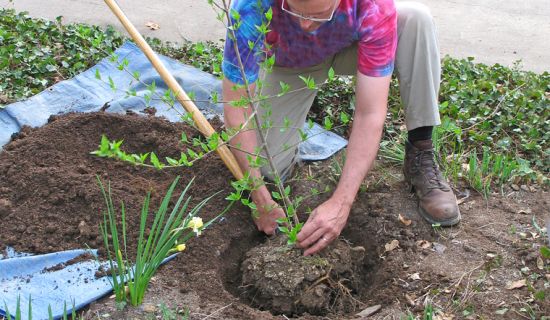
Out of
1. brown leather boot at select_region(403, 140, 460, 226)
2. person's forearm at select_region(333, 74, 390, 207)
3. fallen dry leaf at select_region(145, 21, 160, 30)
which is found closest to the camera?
person's forearm at select_region(333, 74, 390, 207)

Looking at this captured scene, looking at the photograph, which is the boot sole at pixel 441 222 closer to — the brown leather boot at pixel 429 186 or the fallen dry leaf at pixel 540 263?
the brown leather boot at pixel 429 186

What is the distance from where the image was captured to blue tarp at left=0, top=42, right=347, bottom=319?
2648 millimetres

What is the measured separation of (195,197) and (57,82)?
1425 mm

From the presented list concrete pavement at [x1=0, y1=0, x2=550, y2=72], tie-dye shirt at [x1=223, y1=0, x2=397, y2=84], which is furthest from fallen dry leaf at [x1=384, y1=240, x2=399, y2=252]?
concrete pavement at [x1=0, y1=0, x2=550, y2=72]

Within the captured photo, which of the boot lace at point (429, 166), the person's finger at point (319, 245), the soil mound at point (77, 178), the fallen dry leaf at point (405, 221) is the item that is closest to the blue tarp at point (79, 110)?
the soil mound at point (77, 178)

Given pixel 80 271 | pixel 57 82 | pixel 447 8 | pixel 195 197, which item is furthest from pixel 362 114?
pixel 447 8

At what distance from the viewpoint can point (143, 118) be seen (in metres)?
3.70

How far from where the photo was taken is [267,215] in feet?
9.82

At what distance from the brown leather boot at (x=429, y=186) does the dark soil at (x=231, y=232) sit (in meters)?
0.05

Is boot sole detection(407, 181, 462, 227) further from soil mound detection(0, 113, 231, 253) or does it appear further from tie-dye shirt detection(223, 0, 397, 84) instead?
soil mound detection(0, 113, 231, 253)

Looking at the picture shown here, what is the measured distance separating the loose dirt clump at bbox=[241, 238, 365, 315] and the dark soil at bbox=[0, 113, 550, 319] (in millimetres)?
35

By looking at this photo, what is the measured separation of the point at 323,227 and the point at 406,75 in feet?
2.89

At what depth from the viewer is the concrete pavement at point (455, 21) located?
4891 millimetres

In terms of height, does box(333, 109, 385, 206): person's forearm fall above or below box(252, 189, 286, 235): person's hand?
above
